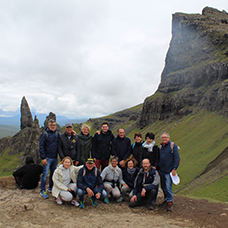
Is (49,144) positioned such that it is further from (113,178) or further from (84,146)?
(113,178)

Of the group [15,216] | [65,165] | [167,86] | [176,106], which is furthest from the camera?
[167,86]

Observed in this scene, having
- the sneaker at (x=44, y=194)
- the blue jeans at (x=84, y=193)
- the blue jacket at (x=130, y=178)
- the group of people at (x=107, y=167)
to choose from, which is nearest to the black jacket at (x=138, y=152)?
the group of people at (x=107, y=167)

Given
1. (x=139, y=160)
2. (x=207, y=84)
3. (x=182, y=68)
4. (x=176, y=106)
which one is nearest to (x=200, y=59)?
(x=182, y=68)

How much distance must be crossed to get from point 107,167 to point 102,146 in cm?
198

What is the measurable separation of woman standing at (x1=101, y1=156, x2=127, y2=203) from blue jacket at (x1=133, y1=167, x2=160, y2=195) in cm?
111

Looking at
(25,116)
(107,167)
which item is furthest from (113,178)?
(25,116)

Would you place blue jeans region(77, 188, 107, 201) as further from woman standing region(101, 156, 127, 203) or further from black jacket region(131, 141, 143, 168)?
black jacket region(131, 141, 143, 168)

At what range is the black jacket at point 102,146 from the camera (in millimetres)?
15211

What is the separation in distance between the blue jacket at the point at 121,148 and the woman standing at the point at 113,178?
1.37m

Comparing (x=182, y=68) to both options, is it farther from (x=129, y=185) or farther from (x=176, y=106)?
(x=129, y=185)

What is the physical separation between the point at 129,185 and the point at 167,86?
156102mm

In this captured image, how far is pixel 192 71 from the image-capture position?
138875 mm

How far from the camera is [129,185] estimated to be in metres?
14.1

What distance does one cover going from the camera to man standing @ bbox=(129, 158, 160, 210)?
42.2ft
